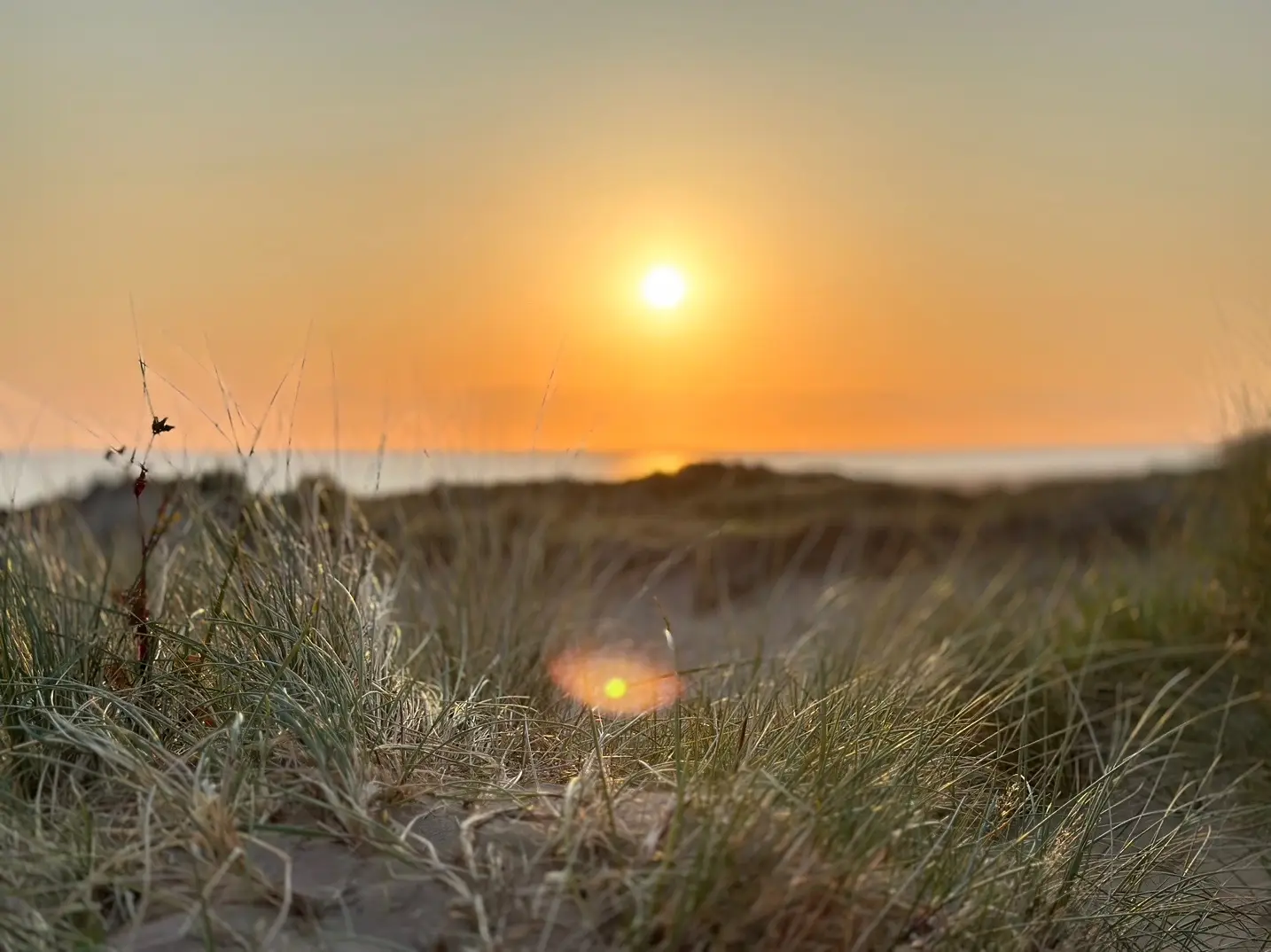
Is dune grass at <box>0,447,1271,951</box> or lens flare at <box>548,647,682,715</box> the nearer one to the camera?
dune grass at <box>0,447,1271,951</box>

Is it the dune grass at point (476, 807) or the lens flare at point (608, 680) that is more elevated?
the dune grass at point (476, 807)

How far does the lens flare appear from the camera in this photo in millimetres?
3322

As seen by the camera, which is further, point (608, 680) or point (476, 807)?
point (608, 680)

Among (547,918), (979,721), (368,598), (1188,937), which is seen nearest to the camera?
(547,918)

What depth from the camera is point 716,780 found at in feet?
5.37

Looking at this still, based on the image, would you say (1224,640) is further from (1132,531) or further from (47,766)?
(1132,531)

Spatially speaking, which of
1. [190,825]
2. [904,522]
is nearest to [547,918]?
[190,825]

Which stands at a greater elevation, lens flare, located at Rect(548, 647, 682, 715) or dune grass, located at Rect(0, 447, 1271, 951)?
dune grass, located at Rect(0, 447, 1271, 951)

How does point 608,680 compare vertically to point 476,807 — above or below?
below

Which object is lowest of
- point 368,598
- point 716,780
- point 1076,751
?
point 1076,751

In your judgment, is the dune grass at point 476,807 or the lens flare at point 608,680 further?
the lens flare at point 608,680

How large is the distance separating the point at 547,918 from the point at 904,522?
1061 cm

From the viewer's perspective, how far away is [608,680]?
3.99 m

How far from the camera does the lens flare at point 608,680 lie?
10.9ft
